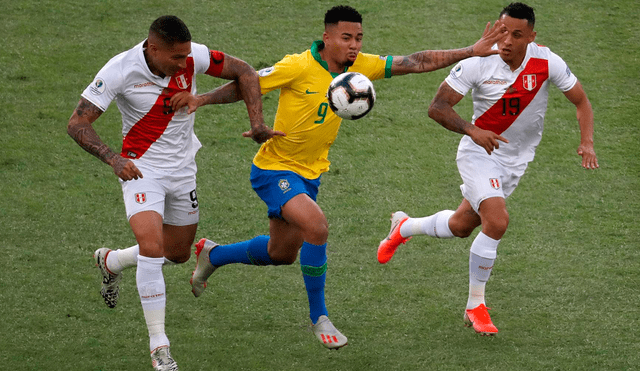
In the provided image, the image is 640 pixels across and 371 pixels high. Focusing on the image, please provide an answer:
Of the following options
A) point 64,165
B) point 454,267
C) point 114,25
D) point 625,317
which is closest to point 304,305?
point 454,267

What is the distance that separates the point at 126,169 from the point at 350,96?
164 centimetres

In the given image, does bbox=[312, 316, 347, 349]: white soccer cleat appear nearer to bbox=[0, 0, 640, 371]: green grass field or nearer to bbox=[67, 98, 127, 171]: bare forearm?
bbox=[0, 0, 640, 371]: green grass field

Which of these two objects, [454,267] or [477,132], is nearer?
[477,132]

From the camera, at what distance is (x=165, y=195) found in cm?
651

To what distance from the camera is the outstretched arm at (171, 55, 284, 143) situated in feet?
21.0

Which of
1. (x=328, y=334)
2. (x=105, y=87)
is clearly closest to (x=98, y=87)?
(x=105, y=87)

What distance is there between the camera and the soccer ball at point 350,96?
20.7 feet

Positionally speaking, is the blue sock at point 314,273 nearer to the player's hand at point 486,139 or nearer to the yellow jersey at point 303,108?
the yellow jersey at point 303,108

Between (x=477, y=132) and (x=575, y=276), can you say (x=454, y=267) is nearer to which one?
(x=575, y=276)

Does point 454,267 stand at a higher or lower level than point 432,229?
lower

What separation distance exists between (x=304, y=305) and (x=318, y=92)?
179 centimetres

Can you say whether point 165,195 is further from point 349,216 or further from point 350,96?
point 349,216

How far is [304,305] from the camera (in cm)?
732

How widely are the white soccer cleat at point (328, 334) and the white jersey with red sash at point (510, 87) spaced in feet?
6.04
